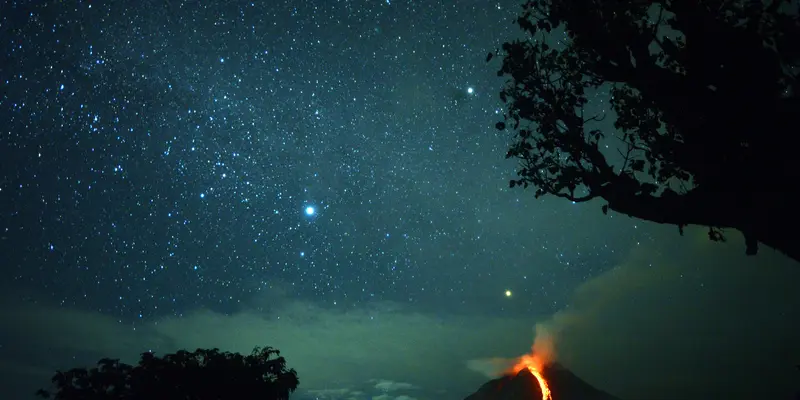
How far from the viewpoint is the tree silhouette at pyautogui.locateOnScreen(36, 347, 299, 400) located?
62.7 ft

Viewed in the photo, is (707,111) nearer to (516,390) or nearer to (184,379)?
(184,379)

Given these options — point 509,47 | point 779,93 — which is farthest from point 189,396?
point 779,93

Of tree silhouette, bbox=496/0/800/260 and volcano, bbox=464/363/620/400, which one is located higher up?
tree silhouette, bbox=496/0/800/260

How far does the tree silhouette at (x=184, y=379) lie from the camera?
62.7 ft

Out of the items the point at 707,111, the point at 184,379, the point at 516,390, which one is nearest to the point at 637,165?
the point at 707,111

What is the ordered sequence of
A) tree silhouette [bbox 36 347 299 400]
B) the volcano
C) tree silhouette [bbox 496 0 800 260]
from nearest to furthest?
tree silhouette [bbox 496 0 800 260] → tree silhouette [bbox 36 347 299 400] → the volcano

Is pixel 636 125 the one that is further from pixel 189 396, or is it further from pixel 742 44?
pixel 189 396

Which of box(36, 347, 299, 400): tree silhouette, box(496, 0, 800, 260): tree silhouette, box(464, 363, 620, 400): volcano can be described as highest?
box(496, 0, 800, 260): tree silhouette

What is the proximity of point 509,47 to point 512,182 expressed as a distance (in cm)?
353

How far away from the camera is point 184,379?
19734 millimetres

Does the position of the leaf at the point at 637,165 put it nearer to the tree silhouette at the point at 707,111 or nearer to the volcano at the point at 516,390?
the tree silhouette at the point at 707,111

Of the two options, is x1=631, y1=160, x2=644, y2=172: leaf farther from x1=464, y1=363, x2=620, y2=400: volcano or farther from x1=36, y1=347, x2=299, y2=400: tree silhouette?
x1=464, y1=363, x2=620, y2=400: volcano

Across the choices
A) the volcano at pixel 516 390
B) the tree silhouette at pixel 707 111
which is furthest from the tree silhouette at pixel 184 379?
the volcano at pixel 516 390

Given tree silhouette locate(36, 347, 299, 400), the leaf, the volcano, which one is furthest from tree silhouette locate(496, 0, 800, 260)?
the volcano
